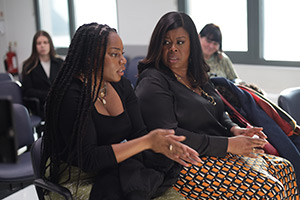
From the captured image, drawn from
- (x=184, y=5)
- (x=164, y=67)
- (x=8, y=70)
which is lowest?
(x=8, y=70)

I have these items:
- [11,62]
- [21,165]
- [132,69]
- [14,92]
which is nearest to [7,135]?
[21,165]

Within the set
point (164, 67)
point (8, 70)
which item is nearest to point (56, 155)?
point (164, 67)

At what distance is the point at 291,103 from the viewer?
2.49m

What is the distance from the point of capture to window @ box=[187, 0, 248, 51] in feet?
14.5

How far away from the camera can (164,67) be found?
7.00ft

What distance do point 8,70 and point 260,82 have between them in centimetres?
473

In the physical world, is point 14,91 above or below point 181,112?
below

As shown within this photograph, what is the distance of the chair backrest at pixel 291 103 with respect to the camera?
2.47m

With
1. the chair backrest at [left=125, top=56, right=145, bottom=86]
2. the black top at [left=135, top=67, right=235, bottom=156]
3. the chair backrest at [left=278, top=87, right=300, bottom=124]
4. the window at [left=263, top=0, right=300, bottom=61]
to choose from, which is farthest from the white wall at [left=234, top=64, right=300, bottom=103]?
the black top at [left=135, top=67, right=235, bottom=156]

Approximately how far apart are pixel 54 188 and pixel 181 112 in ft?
2.38

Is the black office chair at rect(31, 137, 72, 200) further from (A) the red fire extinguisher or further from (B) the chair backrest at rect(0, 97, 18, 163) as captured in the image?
(A) the red fire extinguisher

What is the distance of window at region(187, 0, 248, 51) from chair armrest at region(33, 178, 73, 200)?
3.30m

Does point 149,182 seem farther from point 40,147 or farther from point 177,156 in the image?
point 40,147

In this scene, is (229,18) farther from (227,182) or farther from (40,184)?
(40,184)
